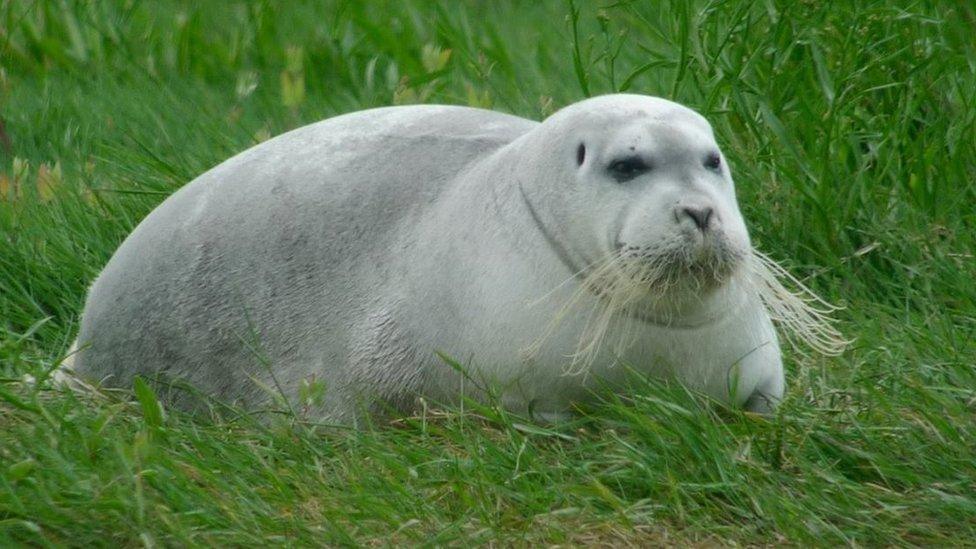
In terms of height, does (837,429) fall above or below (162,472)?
below

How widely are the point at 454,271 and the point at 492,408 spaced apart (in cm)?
37

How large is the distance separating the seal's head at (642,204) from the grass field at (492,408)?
238 mm

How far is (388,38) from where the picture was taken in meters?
7.29

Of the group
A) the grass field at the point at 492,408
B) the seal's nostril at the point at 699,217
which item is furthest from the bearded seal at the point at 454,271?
the grass field at the point at 492,408

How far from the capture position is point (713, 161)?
152 inches

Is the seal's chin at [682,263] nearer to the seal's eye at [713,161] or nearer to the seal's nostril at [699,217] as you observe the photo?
the seal's nostril at [699,217]

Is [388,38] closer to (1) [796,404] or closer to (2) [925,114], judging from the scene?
(2) [925,114]

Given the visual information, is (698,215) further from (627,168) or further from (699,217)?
(627,168)

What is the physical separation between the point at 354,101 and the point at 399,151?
7.62 ft

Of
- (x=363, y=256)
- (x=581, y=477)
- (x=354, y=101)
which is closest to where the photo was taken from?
(x=581, y=477)

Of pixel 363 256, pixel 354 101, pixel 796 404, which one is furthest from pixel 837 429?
pixel 354 101

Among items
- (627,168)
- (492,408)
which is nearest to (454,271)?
(492,408)

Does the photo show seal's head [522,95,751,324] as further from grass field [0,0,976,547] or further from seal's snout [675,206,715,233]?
grass field [0,0,976,547]

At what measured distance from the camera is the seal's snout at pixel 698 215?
12.0ft
